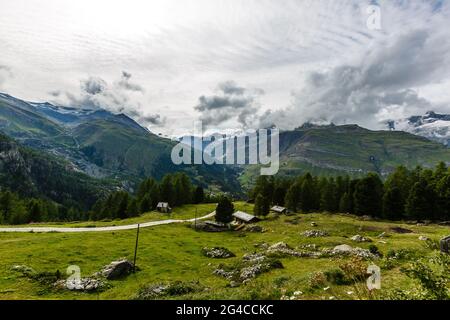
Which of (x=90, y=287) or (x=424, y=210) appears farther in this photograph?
(x=424, y=210)

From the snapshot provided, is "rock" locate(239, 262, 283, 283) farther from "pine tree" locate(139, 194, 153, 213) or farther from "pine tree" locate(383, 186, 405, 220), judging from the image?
"pine tree" locate(139, 194, 153, 213)

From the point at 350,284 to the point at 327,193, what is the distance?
90.6 m

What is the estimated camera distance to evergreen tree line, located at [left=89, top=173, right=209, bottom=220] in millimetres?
119875

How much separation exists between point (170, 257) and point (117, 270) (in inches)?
518

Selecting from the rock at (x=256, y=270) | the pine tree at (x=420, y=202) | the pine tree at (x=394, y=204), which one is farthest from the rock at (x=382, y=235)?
the rock at (x=256, y=270)

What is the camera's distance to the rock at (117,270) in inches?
1676

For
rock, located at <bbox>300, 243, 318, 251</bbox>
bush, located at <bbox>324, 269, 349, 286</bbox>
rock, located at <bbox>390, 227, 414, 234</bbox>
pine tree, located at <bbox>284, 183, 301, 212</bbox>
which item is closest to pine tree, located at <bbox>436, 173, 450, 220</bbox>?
rock, located at <bbox>390, 227, 414, 234</bbox>

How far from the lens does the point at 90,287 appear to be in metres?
38.3

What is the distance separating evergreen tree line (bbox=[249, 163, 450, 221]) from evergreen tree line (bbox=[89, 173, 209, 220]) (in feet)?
115

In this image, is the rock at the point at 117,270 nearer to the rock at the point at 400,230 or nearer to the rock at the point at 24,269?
the rock at the point at 24,269
